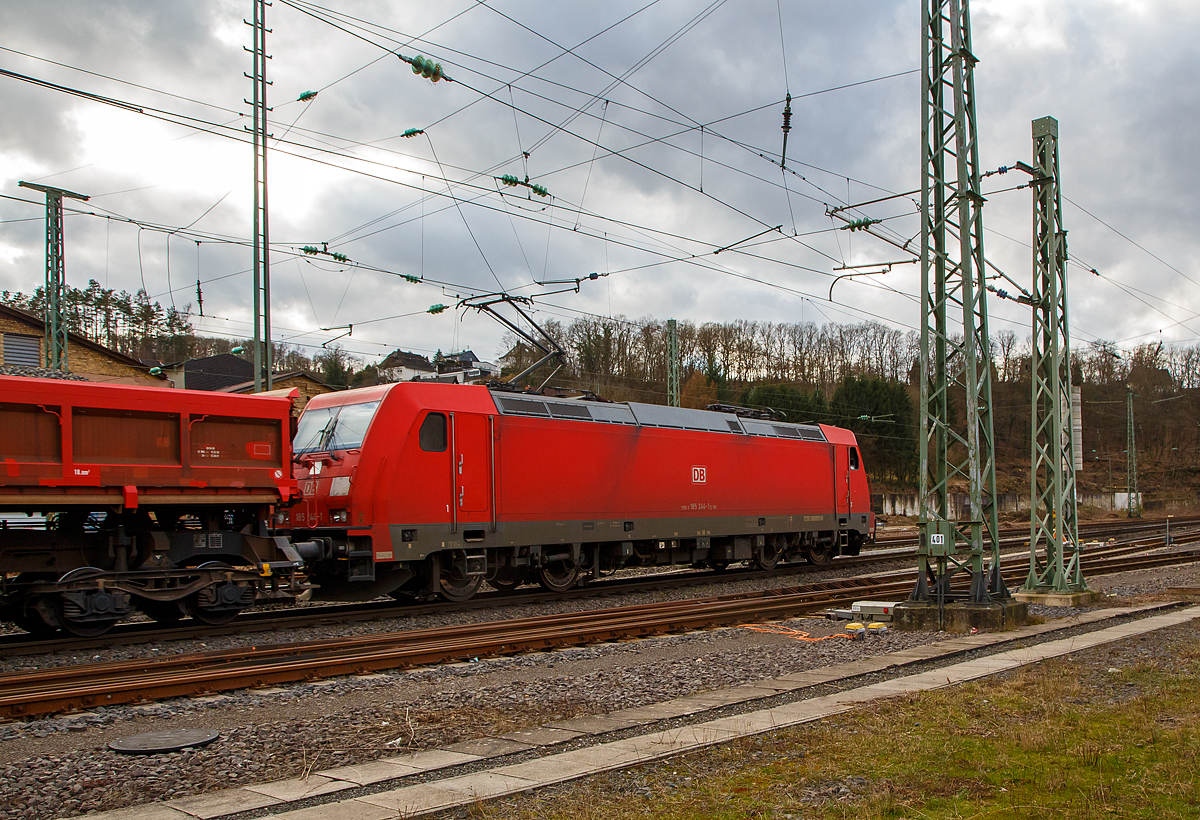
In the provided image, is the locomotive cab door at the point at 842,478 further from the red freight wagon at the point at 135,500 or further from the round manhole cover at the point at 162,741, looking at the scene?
the round manhole cover at the point at 162,741

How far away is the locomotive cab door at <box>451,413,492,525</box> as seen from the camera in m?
15.1

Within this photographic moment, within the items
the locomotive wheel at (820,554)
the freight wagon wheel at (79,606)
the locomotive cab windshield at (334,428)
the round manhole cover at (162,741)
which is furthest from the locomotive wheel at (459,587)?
the locomotive wheel at (820,554)

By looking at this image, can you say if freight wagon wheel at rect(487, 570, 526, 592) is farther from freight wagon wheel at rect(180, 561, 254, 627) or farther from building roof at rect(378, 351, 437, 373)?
building roof at rect(378, 351, 437, 373)

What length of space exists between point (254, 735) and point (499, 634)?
17.3 ft

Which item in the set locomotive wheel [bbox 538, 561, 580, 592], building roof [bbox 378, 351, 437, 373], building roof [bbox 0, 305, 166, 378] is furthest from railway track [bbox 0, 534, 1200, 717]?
building roof [bbox 378, 351, 437, 373]

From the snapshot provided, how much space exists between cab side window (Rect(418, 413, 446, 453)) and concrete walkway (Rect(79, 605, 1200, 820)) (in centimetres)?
754

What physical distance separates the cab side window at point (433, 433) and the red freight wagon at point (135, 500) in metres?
2.29

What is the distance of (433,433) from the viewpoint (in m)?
14.8

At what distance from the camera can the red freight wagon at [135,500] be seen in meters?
10.7

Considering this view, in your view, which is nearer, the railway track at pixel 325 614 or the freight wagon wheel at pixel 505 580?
the railway track at pixel 325 614

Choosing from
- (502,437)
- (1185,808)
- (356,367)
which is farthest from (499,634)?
(356,367)

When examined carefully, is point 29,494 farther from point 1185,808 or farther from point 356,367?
point 356,367

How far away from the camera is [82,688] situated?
8180 millimetres

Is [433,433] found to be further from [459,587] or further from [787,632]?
[787,632]
